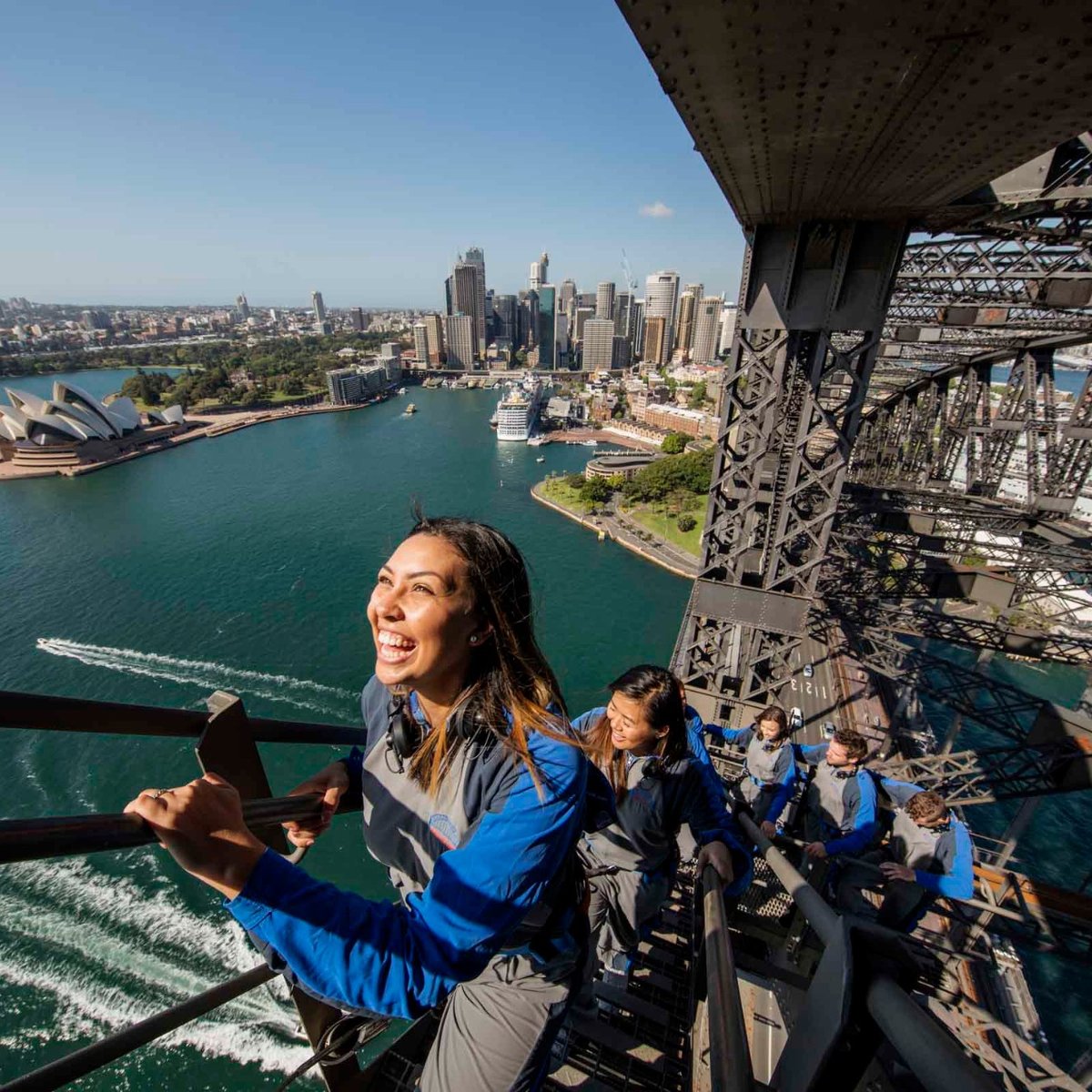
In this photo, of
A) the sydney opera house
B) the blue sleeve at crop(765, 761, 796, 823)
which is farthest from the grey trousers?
the sydney opera house

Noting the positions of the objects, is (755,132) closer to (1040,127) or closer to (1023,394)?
(1040,127)

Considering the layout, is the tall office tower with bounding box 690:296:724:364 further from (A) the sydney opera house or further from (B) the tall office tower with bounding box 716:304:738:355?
(A) the sydney opera house

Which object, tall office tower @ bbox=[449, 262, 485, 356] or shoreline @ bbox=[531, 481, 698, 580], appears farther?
tall office tower @ bbox=[449, 262, 485, 356]

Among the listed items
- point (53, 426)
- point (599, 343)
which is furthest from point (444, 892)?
point (599, 343)

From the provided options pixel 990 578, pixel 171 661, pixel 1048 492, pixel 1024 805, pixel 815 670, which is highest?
pixel 1048 492

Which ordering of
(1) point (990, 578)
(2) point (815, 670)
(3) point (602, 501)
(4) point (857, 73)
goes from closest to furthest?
(4) point (857, 73) < (1) point (990, 578) < (2) point (815, 670) < (3) point (602, 501)

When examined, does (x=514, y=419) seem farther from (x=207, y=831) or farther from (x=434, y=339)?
(x=207, y=831)

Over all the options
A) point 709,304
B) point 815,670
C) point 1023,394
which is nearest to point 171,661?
point 815,670
